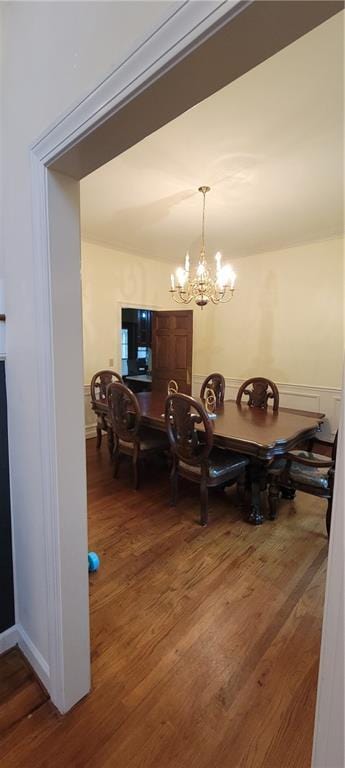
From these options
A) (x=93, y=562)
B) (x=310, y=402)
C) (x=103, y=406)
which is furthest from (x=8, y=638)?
(x=310, y=402)

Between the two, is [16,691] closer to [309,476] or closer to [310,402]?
[309,476]

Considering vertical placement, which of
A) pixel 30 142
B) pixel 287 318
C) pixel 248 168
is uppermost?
pixel 248 168

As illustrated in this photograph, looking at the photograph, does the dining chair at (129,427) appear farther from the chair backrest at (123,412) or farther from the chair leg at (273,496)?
the chair leg at (273,496)

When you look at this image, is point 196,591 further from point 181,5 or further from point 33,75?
point 33,75

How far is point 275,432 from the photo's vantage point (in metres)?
2.33

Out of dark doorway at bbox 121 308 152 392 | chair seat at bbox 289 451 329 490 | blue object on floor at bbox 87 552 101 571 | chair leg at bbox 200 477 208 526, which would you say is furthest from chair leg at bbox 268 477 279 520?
dark doorway at bbox 121 308 152 392

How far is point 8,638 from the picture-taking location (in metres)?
1.41

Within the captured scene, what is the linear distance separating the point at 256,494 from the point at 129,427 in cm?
121

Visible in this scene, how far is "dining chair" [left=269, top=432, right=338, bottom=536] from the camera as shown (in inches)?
81.8

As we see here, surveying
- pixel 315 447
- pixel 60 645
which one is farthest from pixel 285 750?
pixel 315 447

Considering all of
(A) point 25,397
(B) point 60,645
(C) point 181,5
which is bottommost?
(B) point 60,645

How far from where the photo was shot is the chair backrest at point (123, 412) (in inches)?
108

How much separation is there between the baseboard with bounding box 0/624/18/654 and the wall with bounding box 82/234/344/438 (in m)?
3.09

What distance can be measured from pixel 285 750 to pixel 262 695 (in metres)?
0.18
